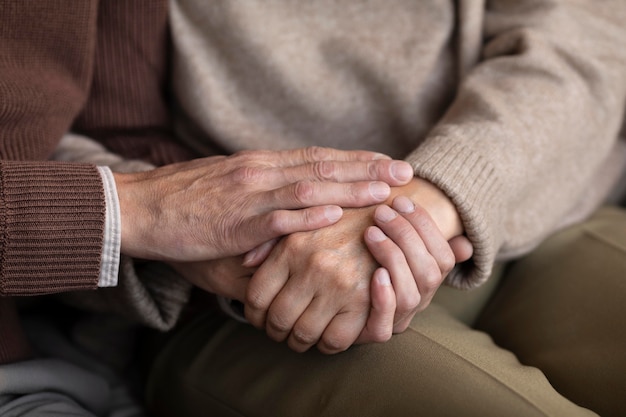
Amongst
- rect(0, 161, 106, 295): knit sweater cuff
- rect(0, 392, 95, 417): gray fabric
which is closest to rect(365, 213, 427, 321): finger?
rect(0, 161, 106, 295): knit sweater cuff

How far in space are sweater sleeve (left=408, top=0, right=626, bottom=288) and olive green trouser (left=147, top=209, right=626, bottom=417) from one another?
8cm

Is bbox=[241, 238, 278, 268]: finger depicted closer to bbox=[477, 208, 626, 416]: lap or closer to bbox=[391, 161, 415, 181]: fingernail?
bbox=[391, 161, 415, 181]: fingernail

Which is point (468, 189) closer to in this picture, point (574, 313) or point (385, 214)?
point (385, 214)

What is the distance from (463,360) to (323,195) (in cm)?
26

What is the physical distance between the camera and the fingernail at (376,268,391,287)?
712mm

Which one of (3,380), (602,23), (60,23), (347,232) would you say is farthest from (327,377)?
(602,23)

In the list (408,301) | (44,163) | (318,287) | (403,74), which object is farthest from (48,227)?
(403,74)

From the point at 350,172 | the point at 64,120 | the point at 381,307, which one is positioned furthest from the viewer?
the point at 64,120

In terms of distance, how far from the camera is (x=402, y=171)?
2.60 feet

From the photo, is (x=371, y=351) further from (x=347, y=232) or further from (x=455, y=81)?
(x=455, y=81)

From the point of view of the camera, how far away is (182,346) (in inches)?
37.6

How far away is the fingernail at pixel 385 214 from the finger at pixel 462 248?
0.12 meters

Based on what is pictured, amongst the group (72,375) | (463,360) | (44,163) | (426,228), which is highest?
(44,163)

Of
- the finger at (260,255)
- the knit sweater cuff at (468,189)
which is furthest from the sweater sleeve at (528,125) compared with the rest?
the finger at (260,255)
